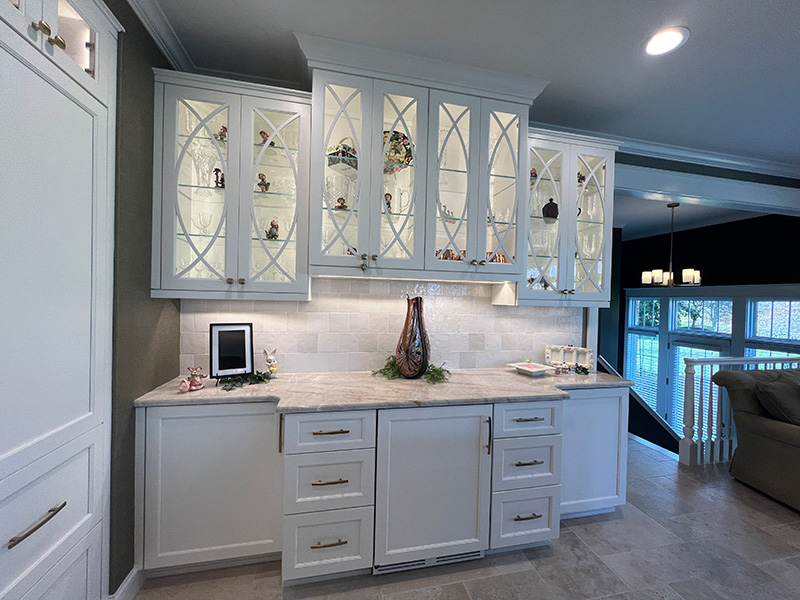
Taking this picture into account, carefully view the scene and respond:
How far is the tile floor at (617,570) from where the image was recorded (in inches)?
69.9

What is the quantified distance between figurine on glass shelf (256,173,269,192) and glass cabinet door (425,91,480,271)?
94cm

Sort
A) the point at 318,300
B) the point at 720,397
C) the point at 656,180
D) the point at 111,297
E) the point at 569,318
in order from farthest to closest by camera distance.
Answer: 1. the point at 720,397
2. the point at 656,180
3. the point at 569,318
4. the point at 318,300
5. the point at 111,297

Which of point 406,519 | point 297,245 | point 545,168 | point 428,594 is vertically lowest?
point 428,594

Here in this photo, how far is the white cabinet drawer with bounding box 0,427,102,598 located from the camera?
1081 mm

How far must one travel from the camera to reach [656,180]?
10.3 feet

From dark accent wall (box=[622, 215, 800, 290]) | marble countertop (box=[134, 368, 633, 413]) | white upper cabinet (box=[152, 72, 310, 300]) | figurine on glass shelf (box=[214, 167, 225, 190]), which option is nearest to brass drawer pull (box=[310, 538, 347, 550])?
marble countertop (box=[134, 368, 633, 413])

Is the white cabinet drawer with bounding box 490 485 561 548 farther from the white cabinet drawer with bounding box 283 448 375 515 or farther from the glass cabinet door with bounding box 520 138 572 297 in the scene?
the glass cabinet door with bounding box 520 138 572 297

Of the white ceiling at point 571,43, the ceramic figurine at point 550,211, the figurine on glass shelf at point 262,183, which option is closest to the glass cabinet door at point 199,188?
the figurine on glass shelf at point 262,183

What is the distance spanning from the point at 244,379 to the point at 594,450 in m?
2.25

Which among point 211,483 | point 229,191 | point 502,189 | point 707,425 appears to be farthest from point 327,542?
point 707,425

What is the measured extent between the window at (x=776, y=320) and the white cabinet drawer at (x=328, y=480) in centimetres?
655

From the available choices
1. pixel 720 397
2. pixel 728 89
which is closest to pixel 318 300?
pixel 728 89

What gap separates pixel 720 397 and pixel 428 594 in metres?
3.42

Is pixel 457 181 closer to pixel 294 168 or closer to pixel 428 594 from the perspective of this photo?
pixel 294 168
